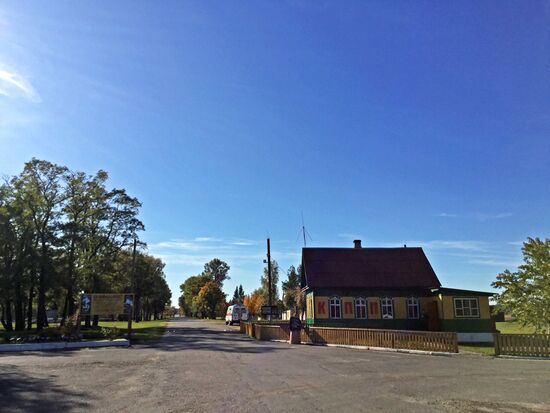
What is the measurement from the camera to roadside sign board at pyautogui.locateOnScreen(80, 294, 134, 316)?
3080 centimetres

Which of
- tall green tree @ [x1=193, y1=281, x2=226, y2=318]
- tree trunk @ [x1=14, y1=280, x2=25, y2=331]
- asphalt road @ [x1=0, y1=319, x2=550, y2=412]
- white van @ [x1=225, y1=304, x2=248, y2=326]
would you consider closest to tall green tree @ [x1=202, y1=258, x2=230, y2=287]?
tall green tree @ [x1=193, y1=281, x2=226, y2=318]

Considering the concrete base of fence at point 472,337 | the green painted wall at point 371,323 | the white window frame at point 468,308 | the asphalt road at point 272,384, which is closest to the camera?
the asphalt road at point 272,384

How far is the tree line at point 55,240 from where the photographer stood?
3578cm

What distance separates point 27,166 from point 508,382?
3862cm

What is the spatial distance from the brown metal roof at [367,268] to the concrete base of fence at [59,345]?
1723 centimetres

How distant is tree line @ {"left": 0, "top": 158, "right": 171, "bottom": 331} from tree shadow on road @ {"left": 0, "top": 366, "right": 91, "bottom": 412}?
23718mm

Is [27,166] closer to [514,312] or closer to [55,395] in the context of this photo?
[55,395]

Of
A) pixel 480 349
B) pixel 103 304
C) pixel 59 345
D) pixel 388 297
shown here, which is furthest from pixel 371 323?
pixel 59 345

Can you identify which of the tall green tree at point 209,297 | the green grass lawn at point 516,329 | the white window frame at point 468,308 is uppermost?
the tall green tree at point 209,297

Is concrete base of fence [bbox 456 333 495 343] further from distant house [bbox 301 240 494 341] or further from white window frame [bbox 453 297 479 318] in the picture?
white window frame [bbox 453 297 479 318]

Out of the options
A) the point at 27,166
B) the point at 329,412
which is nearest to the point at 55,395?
the point at 329,412

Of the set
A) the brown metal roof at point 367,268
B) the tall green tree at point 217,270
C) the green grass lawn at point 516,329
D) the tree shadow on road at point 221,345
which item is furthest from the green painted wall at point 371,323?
the tall green tree at point 217,270

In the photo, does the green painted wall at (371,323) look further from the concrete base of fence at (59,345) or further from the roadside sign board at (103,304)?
the concrete base of fence at (59,345)

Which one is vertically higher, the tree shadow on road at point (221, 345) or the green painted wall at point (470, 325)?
the green painted wall at point (470, 325)
